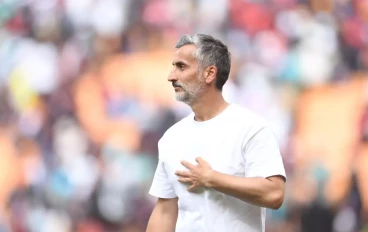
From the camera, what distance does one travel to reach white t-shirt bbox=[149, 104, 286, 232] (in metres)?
2.51

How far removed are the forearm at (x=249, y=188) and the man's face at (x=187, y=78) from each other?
0.33 m

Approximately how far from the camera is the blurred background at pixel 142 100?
4359mm

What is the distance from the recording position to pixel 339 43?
4.41m

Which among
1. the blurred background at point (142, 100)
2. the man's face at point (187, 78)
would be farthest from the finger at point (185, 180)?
the blurred background at point (142, 100)

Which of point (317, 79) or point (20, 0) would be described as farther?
point (20, 0)

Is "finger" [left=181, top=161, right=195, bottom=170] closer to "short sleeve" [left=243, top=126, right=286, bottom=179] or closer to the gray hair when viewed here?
"short sleeve" [left=243, top=126, right=286, bottom=179]

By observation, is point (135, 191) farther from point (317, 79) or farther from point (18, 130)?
point (317, 79)

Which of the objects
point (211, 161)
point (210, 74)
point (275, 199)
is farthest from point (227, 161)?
point (210, 74)

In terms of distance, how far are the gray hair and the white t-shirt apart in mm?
137

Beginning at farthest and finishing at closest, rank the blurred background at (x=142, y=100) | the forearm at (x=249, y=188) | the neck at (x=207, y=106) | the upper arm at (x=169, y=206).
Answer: the blurred background at (x=142, y=100), the upper arm at (x=169, y=206), the neck at (x=207, y=106), the forearm at (x=249, y=188)

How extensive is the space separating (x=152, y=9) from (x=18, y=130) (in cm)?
104

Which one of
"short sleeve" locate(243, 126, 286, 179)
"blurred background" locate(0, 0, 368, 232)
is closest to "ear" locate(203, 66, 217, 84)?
"short sleeve" locate(243, 126, 286, 179)

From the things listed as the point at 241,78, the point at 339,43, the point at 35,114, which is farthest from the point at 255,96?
the point at 35,114

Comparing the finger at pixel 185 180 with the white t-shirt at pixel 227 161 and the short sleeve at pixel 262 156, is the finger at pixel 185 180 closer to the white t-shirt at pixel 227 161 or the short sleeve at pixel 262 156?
the white t-shirt at pixel 227 161
